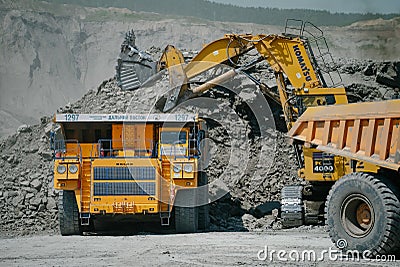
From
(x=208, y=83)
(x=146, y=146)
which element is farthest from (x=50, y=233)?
(x=208, y=83)

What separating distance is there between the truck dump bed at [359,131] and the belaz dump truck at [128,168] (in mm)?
4082

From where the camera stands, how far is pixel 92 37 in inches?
2266

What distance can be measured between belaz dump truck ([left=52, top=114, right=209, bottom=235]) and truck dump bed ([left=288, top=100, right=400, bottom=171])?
13.4 feet

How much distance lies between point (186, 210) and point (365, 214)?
6.12 metres

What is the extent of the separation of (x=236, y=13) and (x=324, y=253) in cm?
4618

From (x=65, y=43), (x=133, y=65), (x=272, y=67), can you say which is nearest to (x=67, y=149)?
(x=133, y=65)

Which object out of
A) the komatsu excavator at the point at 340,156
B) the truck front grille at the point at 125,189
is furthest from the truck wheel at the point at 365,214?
the truck front grille at the point at 125,189

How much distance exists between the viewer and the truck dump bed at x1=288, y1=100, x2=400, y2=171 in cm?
1109

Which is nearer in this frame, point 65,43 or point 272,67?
point 272,67

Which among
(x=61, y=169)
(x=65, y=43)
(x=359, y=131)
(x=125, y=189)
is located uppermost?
(x=65, y=43)

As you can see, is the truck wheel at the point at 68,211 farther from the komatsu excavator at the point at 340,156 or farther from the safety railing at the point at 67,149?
the komatsu excavator at the point at 340,156

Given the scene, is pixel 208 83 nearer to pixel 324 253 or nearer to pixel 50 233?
pixel 50 233

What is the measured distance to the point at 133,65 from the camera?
2198 cm

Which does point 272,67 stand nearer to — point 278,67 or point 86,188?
point 278,67
